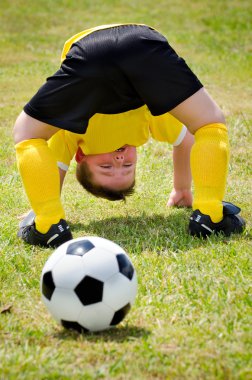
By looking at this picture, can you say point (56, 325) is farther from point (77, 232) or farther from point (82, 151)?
point (82, 151)

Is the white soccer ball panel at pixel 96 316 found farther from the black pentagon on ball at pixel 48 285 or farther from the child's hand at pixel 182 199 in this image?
the child's hand at pixel 182 199

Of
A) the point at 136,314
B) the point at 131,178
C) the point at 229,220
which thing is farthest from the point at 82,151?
the point at 136,314

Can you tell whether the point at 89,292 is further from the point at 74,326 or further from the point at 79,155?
the point at 79,155

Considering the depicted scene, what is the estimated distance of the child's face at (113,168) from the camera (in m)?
4.21

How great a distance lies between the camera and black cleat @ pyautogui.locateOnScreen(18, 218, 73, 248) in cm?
384

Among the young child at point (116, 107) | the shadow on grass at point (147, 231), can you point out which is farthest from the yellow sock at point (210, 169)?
the shadow on grass at point (147, 231)

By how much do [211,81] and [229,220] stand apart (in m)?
4.64

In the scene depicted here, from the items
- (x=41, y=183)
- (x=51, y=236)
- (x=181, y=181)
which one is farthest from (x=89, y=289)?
(x=181, y=181)

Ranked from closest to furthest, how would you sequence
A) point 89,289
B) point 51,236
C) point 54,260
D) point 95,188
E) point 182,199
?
point 89,289
point 54,260
point 51,236
point 95,188
point 182,199

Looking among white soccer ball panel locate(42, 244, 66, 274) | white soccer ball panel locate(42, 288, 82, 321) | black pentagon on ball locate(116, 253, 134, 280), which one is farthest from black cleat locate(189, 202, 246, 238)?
white soccer ball panel locate(42, 288, 82, 321)

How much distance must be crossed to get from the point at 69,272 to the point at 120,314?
0.88 ft

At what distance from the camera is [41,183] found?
3885mm

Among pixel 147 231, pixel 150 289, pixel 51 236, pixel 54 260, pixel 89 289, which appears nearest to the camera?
pixel 89 289

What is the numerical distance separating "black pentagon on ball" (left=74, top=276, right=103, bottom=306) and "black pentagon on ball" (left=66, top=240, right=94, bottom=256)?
0.15 metres
